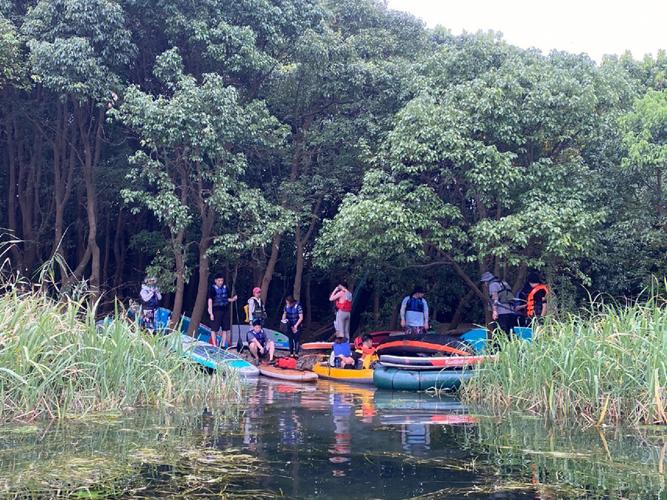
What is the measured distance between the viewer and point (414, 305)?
13742 millimetres

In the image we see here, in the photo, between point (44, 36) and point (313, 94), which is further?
point (313, 94)

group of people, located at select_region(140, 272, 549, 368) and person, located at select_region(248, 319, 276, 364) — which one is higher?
group of people, located at select_region(140, 272, 549, 368)

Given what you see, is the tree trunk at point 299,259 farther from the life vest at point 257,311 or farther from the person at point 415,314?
the person at point 415,314

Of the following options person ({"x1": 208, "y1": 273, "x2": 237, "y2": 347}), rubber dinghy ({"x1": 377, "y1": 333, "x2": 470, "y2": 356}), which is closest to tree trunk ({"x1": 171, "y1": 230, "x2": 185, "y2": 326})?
person ({"x1": 208, "y1": 273, "x2": 237, "y2": 347})

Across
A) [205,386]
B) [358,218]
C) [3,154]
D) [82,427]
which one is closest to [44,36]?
[3,154]

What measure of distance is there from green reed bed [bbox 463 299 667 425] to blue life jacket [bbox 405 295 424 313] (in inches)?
237

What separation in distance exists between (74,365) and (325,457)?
2.71 metres

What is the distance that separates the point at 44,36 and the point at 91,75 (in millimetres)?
1102

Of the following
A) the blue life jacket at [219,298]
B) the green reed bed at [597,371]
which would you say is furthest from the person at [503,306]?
the blue life jacket at [219,298]

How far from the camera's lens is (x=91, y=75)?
12.9 m

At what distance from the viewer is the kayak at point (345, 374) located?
10938 mm

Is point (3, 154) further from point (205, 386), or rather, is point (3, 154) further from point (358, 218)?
point (205, 386)

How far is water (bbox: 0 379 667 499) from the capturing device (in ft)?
13.8

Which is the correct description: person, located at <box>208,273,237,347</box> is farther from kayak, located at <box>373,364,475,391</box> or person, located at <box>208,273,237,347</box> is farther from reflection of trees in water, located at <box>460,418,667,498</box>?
reflection of trees in water, located at <box>460,418,667,498</box>
